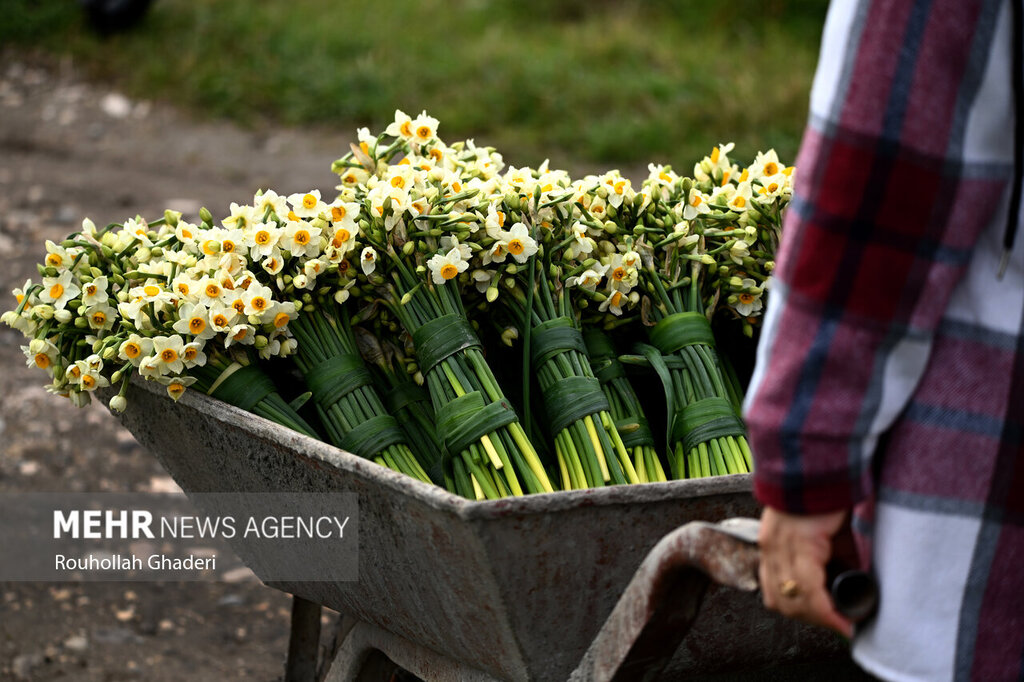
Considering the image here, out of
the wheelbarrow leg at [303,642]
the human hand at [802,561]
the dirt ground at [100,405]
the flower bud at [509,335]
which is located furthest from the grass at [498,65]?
the human hand at [802,561]

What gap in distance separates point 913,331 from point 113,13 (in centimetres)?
735

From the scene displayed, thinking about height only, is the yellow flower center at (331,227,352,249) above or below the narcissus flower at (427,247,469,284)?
above

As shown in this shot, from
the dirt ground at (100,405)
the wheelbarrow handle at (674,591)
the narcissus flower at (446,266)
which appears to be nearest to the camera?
the wheelbarrow handle at (674,591)

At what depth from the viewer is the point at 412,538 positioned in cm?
152

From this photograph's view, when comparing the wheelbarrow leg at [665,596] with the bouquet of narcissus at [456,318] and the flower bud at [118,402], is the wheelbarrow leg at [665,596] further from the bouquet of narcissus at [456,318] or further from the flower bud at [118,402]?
the flower bud at [118,402]

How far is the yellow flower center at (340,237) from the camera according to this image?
5.60 feet

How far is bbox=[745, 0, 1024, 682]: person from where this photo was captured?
35.8 inches

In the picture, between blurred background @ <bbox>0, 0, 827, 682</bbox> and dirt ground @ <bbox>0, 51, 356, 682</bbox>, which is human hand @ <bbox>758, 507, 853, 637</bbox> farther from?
blurred background @ <bbox>0, 0, 827, 682</bbox>

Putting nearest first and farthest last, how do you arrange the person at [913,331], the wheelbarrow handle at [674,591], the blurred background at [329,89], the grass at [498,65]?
the person at [913,331], the wheelbarrow handle at [674,591], the blurred background at [329,89], the grass at [498,65]

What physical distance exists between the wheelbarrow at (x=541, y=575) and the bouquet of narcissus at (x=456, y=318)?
5.1 inches

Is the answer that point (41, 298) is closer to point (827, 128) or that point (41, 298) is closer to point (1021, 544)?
point (827, 128)

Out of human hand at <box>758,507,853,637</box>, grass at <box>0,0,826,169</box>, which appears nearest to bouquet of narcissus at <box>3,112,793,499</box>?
human hand at <box>758,507,853,637</box>

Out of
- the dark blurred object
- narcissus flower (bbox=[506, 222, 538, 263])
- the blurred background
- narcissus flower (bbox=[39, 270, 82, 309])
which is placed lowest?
narcissus flower (bbox=[39, 270, 82, 309])

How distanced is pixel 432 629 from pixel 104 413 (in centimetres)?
277
